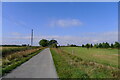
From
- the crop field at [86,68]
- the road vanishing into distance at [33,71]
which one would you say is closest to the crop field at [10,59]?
the road vanishing into distance at [33,71]

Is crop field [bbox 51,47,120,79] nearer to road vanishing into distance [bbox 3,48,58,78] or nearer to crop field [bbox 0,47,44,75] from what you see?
road vanishing into distance [bbox 3,48,58,78]

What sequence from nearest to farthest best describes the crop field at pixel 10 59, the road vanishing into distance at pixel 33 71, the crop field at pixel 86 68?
1. the road vanishing into distance at pixel 33 71
2. the crop field at pixel 86 68
3. the crop field at pixel 10 59

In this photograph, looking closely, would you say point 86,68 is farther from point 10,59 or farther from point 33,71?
point 10,59

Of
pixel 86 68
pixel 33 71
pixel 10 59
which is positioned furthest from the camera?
pixel 10 59

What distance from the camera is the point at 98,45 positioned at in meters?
87.8

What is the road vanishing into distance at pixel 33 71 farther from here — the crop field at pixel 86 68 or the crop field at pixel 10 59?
the crop field at pixel 10 59

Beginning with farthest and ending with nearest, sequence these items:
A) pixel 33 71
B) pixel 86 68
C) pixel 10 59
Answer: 1. pixel 10 59
2. pixel 86 68
3. pixel 33 71

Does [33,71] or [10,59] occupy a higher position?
[33,71]

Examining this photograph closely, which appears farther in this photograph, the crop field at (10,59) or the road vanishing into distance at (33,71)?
the crop field at (10,59)

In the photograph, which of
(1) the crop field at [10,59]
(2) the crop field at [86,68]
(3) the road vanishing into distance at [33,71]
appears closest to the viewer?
(3) the road vanishing into distance at [33,71]

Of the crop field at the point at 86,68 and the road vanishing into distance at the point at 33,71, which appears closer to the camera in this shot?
the road vanishing into distance at the point at 33,71

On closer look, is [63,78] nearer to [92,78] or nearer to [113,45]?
[92,78]

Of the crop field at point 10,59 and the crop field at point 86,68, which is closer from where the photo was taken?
the crop field at point 86,68

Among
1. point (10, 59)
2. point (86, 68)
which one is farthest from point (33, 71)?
point (10, 59)
